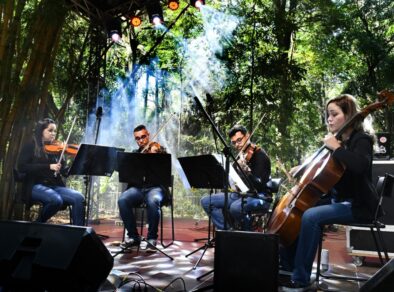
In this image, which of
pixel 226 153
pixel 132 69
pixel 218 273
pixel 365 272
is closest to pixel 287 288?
pixel 218 273

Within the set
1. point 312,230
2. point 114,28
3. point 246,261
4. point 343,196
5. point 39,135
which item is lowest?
point 246,261

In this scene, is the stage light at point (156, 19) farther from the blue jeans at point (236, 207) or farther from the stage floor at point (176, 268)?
the stage floor at point (176, 268)

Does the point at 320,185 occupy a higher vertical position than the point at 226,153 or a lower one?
lower

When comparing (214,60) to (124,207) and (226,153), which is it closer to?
(124,207)

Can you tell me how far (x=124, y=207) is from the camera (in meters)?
4.09

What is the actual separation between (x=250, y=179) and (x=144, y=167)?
1.02 metres

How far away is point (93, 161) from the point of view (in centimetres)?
384

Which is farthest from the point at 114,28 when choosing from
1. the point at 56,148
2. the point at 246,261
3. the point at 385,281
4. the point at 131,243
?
the point at 385,281

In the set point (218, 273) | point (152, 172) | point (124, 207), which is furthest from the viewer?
point (124, 207)

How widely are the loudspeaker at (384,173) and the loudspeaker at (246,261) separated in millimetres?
2292

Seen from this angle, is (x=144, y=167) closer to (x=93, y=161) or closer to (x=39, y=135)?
(x=93, y=161)

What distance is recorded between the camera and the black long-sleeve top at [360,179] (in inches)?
93.8

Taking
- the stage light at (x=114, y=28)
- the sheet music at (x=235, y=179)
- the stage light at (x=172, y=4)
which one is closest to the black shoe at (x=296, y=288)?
the sheet music at (x=235, y=179)

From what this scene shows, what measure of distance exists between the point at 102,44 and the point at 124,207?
3667mm
